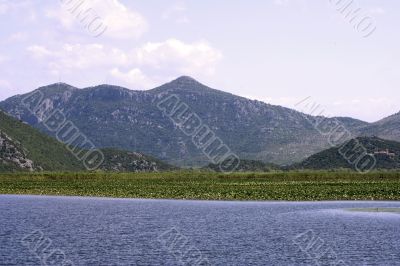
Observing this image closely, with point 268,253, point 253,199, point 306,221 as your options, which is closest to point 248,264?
point 268,253

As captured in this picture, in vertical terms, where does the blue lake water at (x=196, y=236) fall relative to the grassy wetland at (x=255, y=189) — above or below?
below

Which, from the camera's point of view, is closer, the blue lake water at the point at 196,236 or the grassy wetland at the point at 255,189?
the blue lake water at the point at 196,236

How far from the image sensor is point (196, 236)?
190 feet

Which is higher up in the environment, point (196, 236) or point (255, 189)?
point (255, 189)

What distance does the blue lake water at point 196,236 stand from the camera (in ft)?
149

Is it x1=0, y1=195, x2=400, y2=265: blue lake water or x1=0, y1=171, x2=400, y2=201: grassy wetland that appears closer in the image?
x1=0, y1=195, x2=400, y2=265: blue lake water

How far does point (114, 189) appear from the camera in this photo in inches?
5182

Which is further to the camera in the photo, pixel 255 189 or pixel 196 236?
pixel 255 189

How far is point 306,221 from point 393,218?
11138 mm

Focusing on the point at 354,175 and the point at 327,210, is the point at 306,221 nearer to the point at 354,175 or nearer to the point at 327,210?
the point at 327,210

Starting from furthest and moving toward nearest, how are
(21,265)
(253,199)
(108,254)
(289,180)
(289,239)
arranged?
1. (289,180)
2. (253,199)
3. (289,239)
4. (108,254)
5. (21,265)

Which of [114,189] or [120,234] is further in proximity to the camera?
[114,189]

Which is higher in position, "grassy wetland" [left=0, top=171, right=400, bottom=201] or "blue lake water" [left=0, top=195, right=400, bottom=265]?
"grassy wetland" [left=0, top=171, right=400, bottom=201]

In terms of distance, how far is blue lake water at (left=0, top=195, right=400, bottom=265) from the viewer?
45.5 metres
